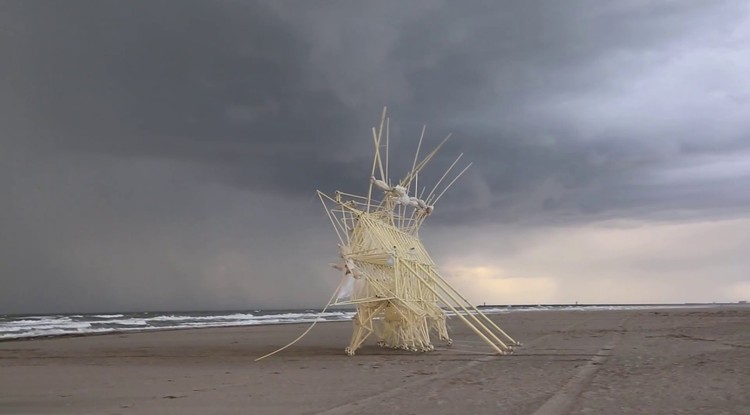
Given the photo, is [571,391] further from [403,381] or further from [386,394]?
[403,381]

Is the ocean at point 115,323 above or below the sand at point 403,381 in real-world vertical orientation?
above

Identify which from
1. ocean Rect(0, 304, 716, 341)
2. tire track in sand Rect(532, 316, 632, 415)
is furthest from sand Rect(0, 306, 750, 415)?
ocean Rect(0, 304, 716, 341)

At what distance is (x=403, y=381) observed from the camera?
1100 centimetres

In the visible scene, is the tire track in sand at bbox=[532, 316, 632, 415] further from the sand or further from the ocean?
the ocean

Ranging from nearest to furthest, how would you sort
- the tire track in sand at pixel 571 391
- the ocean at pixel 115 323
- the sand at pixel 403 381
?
the tire track in sand at pixel 571 391 < the sand at pixel 403 381 < the ocean at pixel 115 323

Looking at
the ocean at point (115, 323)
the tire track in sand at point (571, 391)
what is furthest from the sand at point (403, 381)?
the ocean at point (115, 323)

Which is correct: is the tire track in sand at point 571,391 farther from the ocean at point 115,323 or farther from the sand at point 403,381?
the ocean at point 115,323

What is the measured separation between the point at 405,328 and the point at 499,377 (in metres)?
5.82

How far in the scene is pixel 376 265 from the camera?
1573 cm

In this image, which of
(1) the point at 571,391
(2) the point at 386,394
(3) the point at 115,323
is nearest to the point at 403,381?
(2) the point at 386,394

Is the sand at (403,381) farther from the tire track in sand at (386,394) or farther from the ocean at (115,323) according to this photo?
the ocean at (115,323)

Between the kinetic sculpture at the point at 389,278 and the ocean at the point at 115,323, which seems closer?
the kinetic sculpture at the point at 389,278

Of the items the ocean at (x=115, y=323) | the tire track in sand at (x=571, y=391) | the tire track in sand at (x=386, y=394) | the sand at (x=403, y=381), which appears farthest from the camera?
the ocean at (x=115, y=323)

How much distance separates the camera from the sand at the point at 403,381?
8516 mm
